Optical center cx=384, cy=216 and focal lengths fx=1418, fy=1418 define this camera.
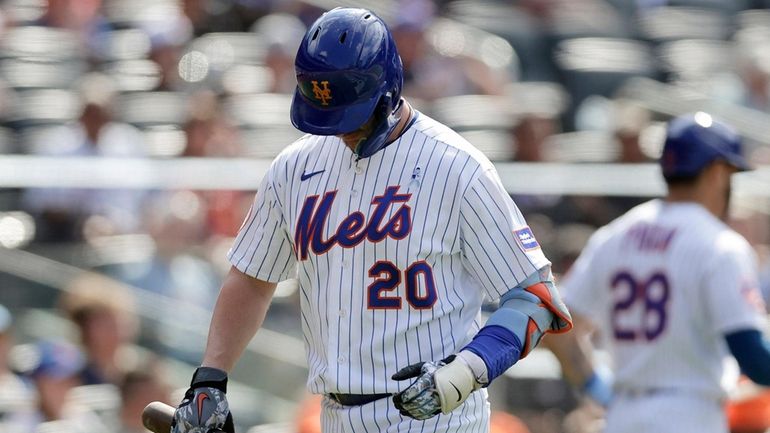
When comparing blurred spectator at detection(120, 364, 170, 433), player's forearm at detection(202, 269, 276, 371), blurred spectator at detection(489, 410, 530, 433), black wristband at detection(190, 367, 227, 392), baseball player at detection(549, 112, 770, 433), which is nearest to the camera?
black wristband at detection(190, 367, 227, 392)

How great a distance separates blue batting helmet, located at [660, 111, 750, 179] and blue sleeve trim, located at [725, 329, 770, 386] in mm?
688

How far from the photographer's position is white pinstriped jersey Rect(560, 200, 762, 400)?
496 cm

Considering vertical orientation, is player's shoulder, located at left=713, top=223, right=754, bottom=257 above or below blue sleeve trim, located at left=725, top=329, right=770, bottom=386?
above

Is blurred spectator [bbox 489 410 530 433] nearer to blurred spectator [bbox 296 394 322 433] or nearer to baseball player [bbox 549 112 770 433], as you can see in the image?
blurred spectator [bbox 296 394 322 433]

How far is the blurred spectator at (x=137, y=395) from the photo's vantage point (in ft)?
21.2

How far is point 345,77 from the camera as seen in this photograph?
137 inches

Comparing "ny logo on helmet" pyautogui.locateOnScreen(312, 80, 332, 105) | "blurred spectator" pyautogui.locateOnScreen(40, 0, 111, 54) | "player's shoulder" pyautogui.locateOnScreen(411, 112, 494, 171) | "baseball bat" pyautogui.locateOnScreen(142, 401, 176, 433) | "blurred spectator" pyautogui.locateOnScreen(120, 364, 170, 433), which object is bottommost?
"blurred spectator" pyautogui.locateOnScreen(120, 364, 170, 433)

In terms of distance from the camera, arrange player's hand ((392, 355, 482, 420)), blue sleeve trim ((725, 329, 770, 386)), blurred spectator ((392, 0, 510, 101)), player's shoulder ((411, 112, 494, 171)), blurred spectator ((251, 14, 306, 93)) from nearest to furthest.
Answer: player's hand ((392, 355, 482, 420)) → player's shoulder ((411, 112, 494, 171)) → blue sleeve trim ((725, 329, 770, 386)) → blurred spectator ((251, 14, 306, 93)) → blurred spectator ((392, 0, 510, 101))

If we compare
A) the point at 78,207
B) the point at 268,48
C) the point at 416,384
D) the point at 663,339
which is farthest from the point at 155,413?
the point at 268,48

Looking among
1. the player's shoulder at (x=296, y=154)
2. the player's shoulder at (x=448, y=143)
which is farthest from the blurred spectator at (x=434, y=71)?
the player's shoulder at (x=448, y=143)

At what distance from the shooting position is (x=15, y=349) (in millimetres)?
6781

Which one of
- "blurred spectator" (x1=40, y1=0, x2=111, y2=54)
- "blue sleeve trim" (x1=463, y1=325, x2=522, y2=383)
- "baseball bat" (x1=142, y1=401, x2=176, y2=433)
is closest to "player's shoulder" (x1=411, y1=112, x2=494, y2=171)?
"blue sleeve trim" (x1=463, y1=325, x2=522, y2=383)

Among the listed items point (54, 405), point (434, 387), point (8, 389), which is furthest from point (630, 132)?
point (434, 387)

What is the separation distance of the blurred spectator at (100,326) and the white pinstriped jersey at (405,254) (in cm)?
318
